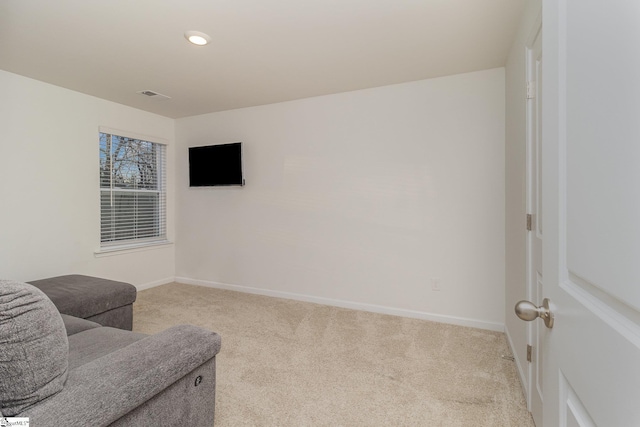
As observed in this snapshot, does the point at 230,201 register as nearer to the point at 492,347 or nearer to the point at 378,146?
the point at 378,146

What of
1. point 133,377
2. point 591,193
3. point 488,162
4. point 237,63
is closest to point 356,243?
point 488,162

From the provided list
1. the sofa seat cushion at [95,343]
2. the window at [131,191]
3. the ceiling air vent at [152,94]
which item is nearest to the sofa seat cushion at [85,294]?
the sofa seat cushion at [95,343]

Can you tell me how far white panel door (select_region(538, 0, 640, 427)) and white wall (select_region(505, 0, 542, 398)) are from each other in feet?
4.80

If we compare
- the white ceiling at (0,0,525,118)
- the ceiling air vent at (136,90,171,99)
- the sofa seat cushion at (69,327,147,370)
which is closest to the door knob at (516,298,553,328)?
the sofa seat cushion at (69,327,147,370)

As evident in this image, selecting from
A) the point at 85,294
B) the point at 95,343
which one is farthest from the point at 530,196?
the point at 85,294

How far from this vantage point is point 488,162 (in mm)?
3057

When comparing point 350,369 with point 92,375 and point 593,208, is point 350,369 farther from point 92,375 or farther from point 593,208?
point 593,208

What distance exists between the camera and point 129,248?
4.23m

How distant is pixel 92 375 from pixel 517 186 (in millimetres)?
2623

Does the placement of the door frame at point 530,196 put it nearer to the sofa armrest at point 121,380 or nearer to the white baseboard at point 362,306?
the white baseboard at point 362,306

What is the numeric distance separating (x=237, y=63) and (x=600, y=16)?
2.90 m

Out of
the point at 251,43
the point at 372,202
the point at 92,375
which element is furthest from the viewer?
the point at 372,202

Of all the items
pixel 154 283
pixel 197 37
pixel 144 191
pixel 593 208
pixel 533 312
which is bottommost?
pixel 154 283

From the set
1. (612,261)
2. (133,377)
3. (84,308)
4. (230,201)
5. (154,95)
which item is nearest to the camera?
(612,261)
